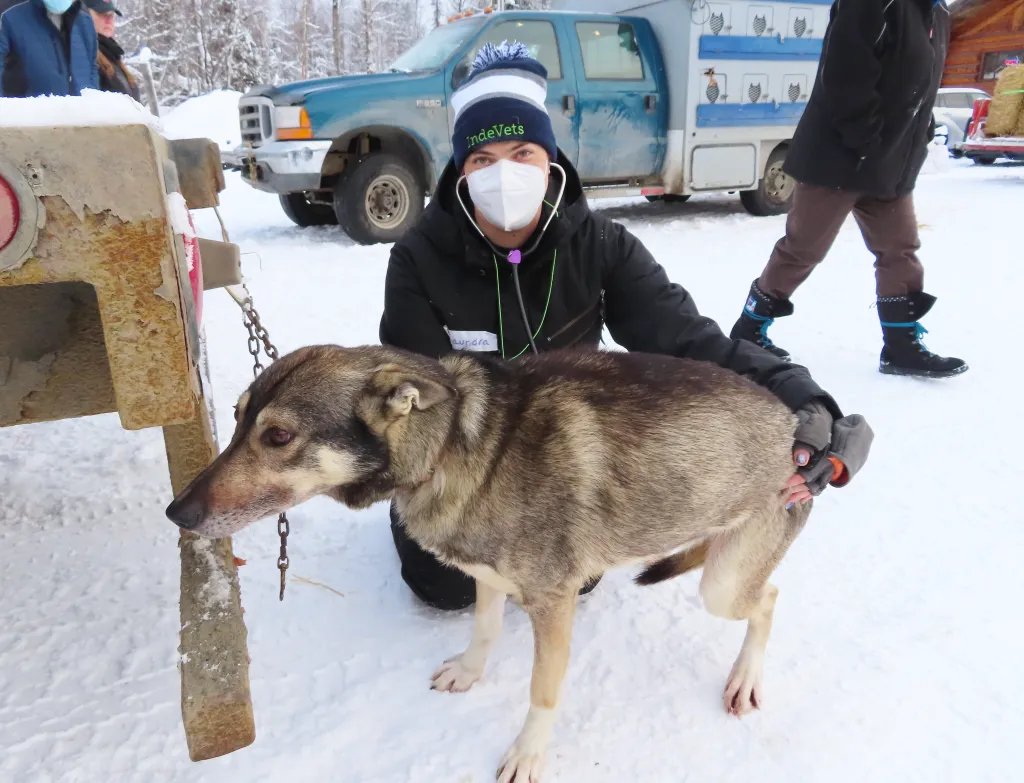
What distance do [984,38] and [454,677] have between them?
30834 millimetres

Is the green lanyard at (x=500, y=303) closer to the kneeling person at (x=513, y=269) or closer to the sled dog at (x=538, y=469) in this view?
the kneeling person at (x=513, y=269)

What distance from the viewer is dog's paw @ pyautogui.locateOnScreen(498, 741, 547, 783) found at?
1929 mm

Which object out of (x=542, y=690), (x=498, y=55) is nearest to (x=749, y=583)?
(x=542, y=690)

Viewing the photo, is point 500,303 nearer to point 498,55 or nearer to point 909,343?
point 498,55

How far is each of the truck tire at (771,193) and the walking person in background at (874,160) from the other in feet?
17.7

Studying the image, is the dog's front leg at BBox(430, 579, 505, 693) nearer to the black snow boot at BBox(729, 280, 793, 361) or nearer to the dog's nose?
the dog's nose

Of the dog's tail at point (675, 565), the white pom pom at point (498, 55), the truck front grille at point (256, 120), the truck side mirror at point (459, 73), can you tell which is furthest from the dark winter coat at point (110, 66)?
the dog's tail at point (675, 565)

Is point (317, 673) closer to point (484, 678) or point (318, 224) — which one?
point (484, 678)

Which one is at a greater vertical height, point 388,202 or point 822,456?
point 388,202

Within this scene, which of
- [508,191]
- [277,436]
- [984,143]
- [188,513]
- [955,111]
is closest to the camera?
[188,513]

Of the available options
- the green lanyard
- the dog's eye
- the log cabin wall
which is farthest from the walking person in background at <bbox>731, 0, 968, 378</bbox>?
the log cabin wall

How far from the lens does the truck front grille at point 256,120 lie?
22.7 feet

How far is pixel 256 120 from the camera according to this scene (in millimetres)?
7230

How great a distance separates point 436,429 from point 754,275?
5.56 meters
